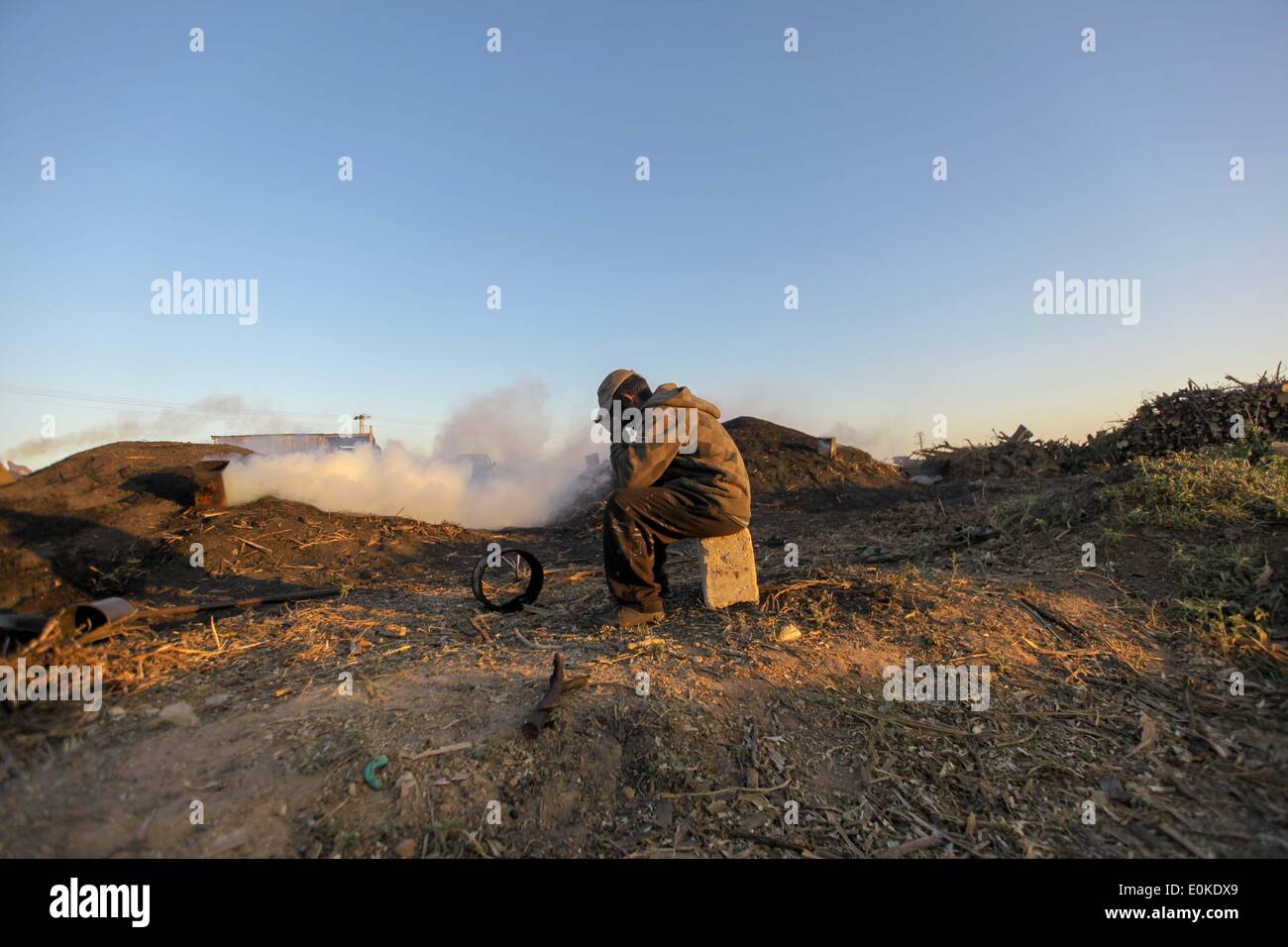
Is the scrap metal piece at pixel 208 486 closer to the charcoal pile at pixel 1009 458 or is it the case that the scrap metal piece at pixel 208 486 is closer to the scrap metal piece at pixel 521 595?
the scrap metal piece at pixel 521 595

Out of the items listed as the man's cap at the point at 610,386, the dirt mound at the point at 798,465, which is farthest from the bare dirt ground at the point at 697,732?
the dirt mound at the point at 798,465

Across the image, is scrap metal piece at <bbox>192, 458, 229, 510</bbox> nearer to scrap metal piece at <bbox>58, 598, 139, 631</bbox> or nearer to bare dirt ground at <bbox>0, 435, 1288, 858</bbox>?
bare dirt ground at <bbox>0, 435, 1288, 858</bbox>

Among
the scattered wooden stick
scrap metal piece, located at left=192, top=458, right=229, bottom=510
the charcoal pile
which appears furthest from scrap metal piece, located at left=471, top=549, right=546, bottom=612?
the charcoal pile

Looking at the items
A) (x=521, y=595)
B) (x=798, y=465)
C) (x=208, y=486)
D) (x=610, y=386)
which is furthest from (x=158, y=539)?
(x=798, y=465)

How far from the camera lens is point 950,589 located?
5.09m

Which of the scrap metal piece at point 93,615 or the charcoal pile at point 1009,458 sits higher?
the charcoal pile at point 1009,458

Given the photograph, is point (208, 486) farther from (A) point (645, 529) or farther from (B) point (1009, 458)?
(B) point (1009, 458)

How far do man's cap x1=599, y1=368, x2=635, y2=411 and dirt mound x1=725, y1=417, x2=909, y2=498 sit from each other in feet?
29.6

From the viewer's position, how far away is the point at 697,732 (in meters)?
3.34

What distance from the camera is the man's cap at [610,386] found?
488 cm

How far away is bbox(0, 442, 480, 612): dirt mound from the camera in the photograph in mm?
7395

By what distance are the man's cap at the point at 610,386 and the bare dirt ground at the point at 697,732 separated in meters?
1.72
